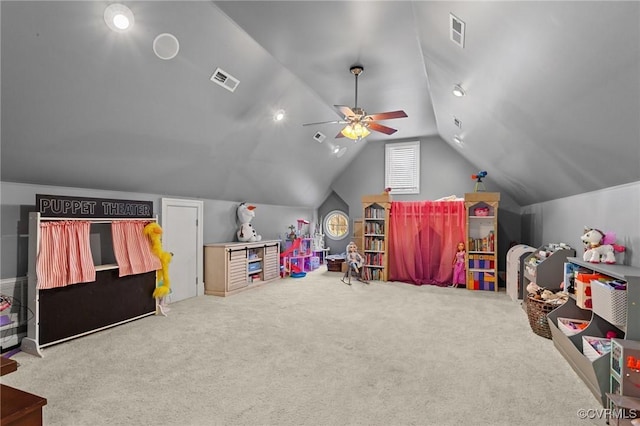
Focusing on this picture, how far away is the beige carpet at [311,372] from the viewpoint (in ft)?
7.03

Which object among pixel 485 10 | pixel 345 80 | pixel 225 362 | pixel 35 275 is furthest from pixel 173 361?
pixel 345 80

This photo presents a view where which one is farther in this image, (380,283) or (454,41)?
(380,283)

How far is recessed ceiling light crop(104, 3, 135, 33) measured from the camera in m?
2.62

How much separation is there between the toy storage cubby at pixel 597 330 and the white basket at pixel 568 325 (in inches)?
1.5

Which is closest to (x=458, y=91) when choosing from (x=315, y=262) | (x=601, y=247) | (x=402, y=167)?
(x=601, y=247)

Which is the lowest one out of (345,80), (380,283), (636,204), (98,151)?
(380,283)

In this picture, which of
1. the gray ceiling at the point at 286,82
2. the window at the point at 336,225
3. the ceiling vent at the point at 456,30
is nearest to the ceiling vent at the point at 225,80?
the gray ceiling at the point at 286,82

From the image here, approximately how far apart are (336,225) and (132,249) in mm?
6079

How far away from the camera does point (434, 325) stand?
3902 millimetres

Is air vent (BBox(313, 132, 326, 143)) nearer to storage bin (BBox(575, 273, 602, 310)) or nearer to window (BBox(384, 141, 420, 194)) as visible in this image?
window (BBox(384, 141, 420, 194))

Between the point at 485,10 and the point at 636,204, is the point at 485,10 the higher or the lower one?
the higher one

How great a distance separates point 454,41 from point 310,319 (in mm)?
3347

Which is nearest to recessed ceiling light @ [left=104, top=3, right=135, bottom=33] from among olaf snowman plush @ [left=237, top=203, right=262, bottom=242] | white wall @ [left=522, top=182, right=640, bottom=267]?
olaf snowman plush @ [left=237, top=203, right=262, bottom=242]

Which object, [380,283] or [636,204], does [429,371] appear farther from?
[380,283]
